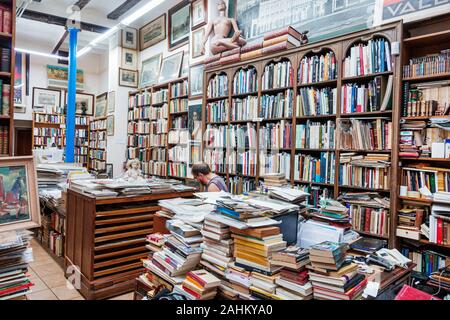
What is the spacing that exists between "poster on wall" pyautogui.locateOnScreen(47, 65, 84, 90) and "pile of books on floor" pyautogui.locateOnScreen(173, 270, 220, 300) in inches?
394

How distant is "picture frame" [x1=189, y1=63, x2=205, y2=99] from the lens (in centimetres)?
518

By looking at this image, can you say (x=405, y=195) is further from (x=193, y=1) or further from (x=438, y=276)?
(x=193, y=1)

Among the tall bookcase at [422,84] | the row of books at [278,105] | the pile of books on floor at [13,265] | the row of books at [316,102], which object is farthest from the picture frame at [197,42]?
the pile of books on floor at [13,265]

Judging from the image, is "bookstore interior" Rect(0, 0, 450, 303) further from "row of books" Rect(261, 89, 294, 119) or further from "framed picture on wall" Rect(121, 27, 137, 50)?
"framed picture on wall" Rect(121, 27, 137, 50)

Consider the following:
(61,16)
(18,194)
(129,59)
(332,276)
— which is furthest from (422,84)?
(61,16)

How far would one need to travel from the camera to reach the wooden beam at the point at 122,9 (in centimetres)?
699

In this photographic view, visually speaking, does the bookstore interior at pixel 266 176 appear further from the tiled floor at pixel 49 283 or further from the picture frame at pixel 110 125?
the picture frame at pixel 110 125

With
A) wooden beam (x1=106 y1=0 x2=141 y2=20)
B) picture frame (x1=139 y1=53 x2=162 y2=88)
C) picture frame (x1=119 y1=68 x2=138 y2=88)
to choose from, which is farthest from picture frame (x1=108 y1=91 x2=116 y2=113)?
wooden beam (x1=106 y1=0 x2=141 y2=20)

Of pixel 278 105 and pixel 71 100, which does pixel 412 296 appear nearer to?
pixel 278 105

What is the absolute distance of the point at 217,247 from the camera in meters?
1.59

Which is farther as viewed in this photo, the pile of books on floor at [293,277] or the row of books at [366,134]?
the row of books at [366,134]

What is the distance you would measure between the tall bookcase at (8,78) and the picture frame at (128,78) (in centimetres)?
464

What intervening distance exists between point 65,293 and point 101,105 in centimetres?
788
